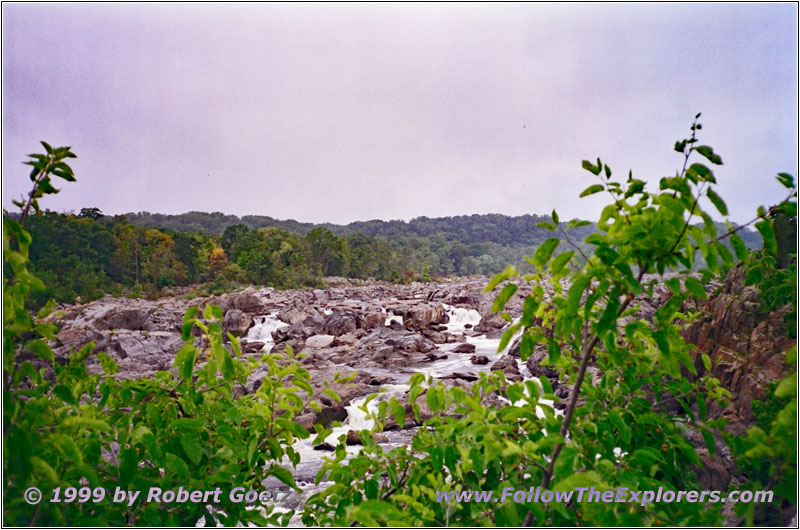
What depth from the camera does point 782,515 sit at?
3.97 feet

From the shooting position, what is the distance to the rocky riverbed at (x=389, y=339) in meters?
2.87

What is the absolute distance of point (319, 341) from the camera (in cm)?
1062

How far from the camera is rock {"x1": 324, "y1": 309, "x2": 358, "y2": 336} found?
38.8 ft

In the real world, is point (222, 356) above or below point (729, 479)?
above

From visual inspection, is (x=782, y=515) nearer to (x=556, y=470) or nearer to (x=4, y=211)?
(x=556, y=470)

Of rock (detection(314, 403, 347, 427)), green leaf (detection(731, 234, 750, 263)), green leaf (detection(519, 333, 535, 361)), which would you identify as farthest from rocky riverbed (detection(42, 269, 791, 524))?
green leaf (detection(731, 234, 750, 263))

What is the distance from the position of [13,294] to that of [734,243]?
62.2 inches

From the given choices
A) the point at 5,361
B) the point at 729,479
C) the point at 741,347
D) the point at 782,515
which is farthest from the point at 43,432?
the point at 741,347

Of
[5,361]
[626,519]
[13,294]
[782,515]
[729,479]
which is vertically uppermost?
[13,294]

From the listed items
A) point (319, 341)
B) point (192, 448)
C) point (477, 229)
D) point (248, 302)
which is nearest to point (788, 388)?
point (192, 448)

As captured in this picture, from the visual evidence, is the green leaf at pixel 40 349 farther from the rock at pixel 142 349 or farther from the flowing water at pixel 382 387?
the rock at pixel 142 349

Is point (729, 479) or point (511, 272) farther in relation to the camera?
point (729, 479)

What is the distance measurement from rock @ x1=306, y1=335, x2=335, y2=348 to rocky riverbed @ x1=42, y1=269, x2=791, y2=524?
51mm

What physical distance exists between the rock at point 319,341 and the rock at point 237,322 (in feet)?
5.88
